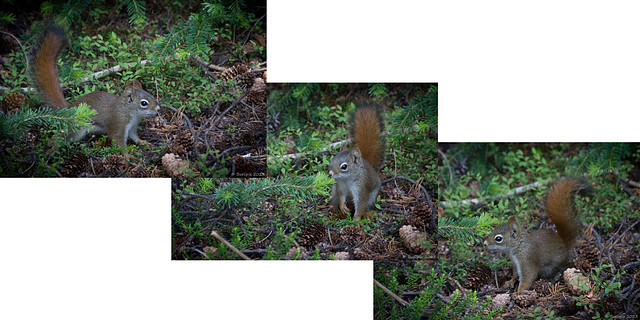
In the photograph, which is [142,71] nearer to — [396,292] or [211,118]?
[211,118]

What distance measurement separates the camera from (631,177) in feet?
13.3

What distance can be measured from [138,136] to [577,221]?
2542 millimetres

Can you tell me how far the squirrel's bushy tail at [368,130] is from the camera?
3932 millimetres

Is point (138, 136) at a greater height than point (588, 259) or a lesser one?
greater

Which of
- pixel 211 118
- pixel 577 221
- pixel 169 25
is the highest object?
pixel 169 25

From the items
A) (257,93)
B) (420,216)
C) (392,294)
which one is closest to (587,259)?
(420,216)

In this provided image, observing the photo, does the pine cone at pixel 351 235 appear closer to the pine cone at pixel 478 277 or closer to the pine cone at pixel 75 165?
the pine cone at pixel 478 277

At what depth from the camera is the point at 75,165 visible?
3.97 m

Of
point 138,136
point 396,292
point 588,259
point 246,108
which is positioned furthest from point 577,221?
point 138,136

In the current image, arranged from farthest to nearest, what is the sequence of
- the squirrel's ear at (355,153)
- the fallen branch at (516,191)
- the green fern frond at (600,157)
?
the fallen branch at (516,191) → the green fern frond at (600,157) → the squirrel's ear at (355,153)

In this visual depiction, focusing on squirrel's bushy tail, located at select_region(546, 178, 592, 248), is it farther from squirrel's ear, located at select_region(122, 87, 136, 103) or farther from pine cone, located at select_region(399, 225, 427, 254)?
squirrel's ear, located at select_region(122, 87, 136, 103)

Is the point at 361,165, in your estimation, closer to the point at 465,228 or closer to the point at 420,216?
the point at 420,216

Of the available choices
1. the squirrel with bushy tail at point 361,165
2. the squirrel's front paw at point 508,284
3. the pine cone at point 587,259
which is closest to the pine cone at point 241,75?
the squirrel with bushy tail at point 361,165

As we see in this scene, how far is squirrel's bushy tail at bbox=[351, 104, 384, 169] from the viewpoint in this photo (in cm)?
393
